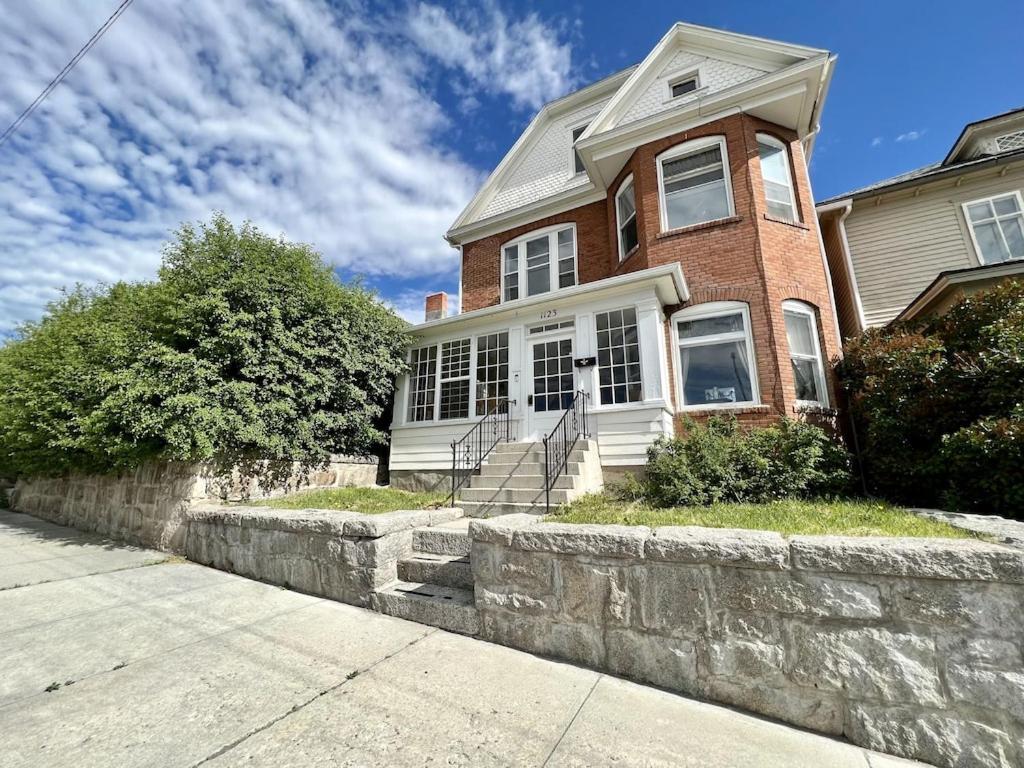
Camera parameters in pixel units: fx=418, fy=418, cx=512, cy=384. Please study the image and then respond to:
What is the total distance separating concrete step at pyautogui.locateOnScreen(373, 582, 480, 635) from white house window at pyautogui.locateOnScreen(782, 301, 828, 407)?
7159 millimetres

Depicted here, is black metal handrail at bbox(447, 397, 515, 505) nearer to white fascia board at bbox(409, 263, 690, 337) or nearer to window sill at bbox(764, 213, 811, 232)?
white fascia board at bbox(409, 263, 690, 337)

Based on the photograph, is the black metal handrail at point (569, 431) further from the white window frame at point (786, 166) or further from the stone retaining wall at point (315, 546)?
the white window frame at point (786, 166)

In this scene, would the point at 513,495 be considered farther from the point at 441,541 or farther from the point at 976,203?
the point at 976,203

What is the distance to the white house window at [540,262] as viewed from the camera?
1128cm

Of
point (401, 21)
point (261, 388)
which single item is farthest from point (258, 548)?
point (401, 21)

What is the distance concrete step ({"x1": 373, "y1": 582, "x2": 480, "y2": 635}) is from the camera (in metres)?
3.43

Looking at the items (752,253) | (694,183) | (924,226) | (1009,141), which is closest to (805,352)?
(752,253)

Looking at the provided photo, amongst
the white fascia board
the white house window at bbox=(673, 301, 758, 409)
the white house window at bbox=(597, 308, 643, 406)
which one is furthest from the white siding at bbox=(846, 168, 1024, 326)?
the white house window at bbox=(597, 308, 643, 406)

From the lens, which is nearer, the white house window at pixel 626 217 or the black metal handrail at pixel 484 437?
the black metal handrail at pixel 484 437

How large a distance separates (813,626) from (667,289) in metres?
6.42

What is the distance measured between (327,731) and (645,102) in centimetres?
1289

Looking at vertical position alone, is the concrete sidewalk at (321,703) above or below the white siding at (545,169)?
below

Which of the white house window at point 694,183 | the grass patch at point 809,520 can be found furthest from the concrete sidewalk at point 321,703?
the white house window at point 694,183

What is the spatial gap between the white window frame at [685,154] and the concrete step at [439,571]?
26.5 feet
